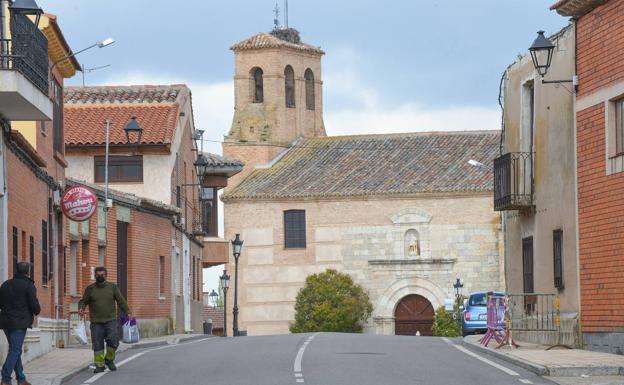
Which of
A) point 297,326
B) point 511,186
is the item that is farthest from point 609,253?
point 297,326

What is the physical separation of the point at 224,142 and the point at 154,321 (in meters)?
40.5

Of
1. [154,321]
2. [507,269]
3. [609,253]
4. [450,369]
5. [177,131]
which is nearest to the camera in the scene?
[450,369]

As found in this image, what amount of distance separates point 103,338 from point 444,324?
49.1m

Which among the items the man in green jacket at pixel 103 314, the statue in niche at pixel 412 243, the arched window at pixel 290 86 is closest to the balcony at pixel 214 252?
the statue in niche at pixel 412 243

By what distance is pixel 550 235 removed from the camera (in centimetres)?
3078

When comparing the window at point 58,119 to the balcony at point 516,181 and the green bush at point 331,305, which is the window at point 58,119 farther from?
the green bush at point 331,305

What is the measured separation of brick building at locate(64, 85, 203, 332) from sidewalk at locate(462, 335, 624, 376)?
15001 mm

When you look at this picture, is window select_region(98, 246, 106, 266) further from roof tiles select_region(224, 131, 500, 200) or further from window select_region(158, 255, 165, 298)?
roof tiles select_region(224, 131, 500, 200)

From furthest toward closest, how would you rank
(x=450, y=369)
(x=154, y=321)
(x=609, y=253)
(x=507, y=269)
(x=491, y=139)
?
(x=491, y=139) → (x=154, y=321) → (x=507, y=269) → (x=609, y=253) → (x=450, y=369)

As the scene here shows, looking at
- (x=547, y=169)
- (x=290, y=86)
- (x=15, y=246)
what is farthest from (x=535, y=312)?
(x=290, y=86)

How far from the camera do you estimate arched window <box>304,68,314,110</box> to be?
88.3 m

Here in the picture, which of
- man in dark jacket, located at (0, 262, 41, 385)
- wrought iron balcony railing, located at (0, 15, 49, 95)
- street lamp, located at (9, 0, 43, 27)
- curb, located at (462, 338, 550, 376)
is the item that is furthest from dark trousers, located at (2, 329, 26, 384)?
curb, located at (462, 338, 550, 376)

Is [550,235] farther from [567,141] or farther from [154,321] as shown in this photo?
[154,321]

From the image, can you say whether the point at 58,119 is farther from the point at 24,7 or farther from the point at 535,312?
the point at 24,7
